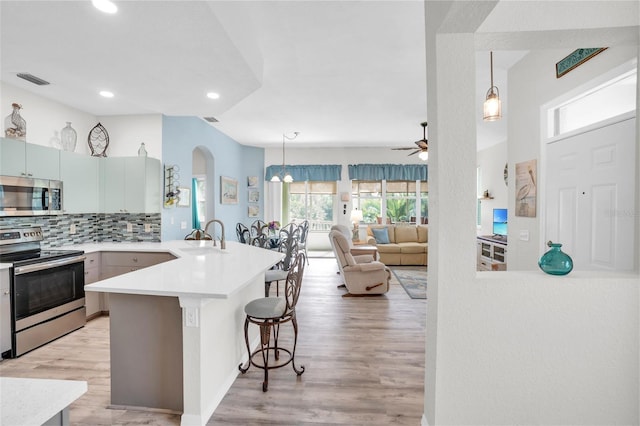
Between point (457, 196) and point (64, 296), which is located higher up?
point (457, 196)

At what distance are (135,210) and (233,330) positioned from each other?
263 cm

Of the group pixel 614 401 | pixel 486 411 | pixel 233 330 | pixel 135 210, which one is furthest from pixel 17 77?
pixel 614 401

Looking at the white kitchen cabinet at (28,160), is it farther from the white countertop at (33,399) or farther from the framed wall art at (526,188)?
the framed wall art at (526,188)

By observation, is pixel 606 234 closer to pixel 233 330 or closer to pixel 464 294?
pixel 464 294

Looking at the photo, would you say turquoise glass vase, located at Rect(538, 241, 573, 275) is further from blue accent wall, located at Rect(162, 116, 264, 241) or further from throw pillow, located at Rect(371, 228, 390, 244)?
throw pillow, located at Rect(371, 228, 390, 244)

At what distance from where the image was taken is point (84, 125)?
14.8 feet

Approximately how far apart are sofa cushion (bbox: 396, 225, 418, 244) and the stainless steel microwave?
21.5 ft

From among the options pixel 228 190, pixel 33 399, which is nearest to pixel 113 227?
pixel 228 190

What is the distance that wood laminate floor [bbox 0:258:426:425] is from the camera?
2127 millimetres

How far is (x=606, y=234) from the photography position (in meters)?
2.41

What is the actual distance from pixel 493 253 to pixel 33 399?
6575 millimetres

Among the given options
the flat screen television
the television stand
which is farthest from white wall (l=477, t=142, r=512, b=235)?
the television stand

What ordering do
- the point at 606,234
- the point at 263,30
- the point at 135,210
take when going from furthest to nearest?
the point at 135,210 → the point at 263,30 → the point at 606,234

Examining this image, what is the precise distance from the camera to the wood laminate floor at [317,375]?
2127 millimetres
